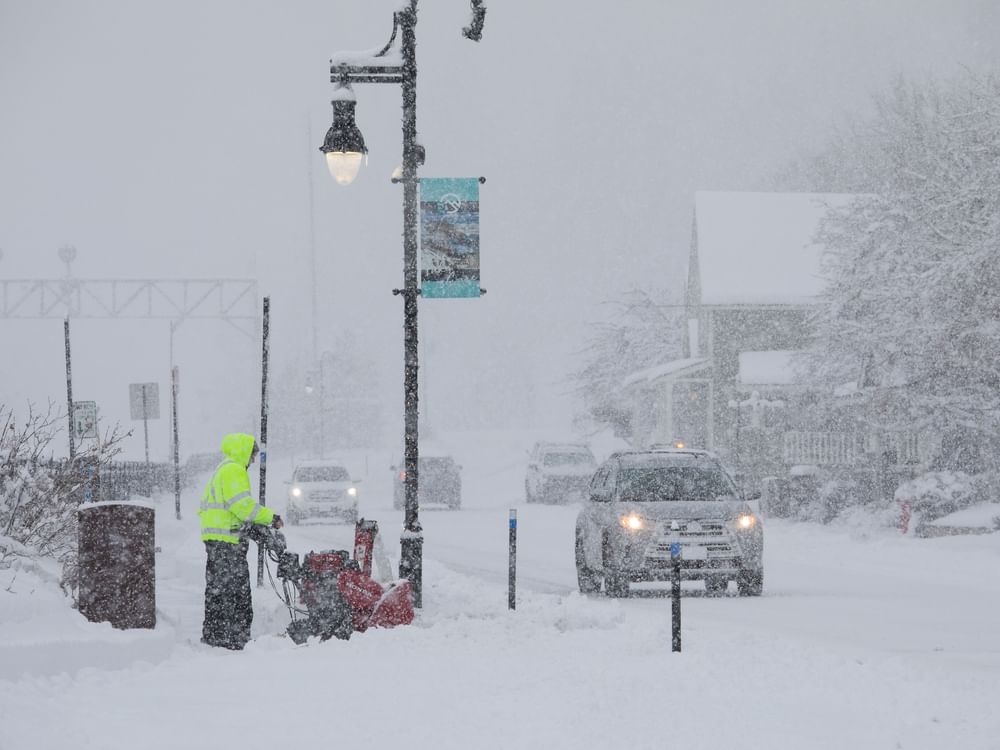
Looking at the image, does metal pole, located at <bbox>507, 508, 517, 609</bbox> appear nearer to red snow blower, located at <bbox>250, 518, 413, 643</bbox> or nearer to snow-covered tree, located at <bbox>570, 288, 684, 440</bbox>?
red snow blower, located at <bbox>250, 518, 413, 643</bbox>

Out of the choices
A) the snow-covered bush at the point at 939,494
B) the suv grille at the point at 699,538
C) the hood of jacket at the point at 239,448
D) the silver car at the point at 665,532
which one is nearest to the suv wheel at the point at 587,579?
the silver car at the point at 665,532

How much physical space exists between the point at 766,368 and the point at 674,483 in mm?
29394

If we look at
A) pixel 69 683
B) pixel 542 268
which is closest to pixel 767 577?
pixel 69 683

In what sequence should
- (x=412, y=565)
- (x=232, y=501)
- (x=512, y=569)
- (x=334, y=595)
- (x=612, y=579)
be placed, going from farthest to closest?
(x=612, y=579) → (x=412, y=565) → (x=512, y=569) → (x=232, y=501) → (x=334, y=595)

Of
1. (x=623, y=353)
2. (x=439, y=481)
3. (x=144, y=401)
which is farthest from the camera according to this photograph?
(x=623, y=353)

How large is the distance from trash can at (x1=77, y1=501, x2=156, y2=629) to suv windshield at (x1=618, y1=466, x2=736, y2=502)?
7293 mm

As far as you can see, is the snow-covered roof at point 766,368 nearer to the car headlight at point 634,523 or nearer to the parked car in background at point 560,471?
the parked car in background at point 560,471

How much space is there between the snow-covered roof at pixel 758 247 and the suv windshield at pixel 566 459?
6.21 meters

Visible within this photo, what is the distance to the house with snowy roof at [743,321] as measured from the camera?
48.6m

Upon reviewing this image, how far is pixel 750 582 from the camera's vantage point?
1833 cm

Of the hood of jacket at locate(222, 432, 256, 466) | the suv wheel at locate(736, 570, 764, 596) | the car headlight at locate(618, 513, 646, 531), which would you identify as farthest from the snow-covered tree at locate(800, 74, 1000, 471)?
the hood of jacket at locate(222, 432, 256, 466)

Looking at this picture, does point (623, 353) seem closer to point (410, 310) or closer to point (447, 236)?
point (447, 236)

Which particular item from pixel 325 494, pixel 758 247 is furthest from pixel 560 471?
pixel 325 494

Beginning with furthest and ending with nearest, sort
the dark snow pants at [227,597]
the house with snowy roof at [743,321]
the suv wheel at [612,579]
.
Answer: the house with snowy roof at [743,321]
the suv wheel at [612,579]
the dark snow pants at [227,597]
